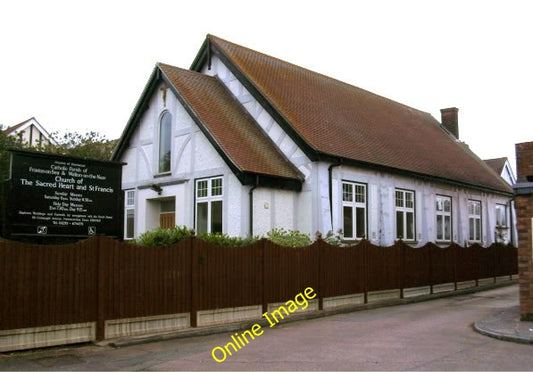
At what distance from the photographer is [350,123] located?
2378 centimetres

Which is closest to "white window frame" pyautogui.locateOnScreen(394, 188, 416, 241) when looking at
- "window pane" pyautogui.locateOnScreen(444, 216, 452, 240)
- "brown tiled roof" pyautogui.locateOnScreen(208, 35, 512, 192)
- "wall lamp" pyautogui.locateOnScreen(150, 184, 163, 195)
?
"brown tiled roof" pyautogui.locateOnScreen(208, 35, 512, 192)

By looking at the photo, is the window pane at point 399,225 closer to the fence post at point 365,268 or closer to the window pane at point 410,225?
the window pane at point 410,225

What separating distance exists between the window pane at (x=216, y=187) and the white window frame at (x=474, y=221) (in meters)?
14.8

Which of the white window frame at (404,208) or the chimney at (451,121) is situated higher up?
the chimney at (451,121)

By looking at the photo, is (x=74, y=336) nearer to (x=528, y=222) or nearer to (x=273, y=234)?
(x=273, y=234)

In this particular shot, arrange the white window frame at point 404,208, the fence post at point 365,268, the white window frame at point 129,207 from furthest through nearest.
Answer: the white window frame at point 404,208, the white window frame at point 129,207, the fence post at point 365,268

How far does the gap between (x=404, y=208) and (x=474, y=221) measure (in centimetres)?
718

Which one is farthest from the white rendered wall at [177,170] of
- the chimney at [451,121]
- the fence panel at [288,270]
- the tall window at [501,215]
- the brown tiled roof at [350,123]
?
the chimney at [451,121]

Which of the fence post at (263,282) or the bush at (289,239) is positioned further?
the bush at (289,239)

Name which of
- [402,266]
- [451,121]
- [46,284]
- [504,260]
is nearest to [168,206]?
[402,266]

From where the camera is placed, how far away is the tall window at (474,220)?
1115 inches

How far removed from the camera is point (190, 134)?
19891 millimetres

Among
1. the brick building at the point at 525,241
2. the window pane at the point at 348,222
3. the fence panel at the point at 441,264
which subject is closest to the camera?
the brick building at the point at 525,241

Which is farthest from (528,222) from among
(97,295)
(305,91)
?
(305,91)
